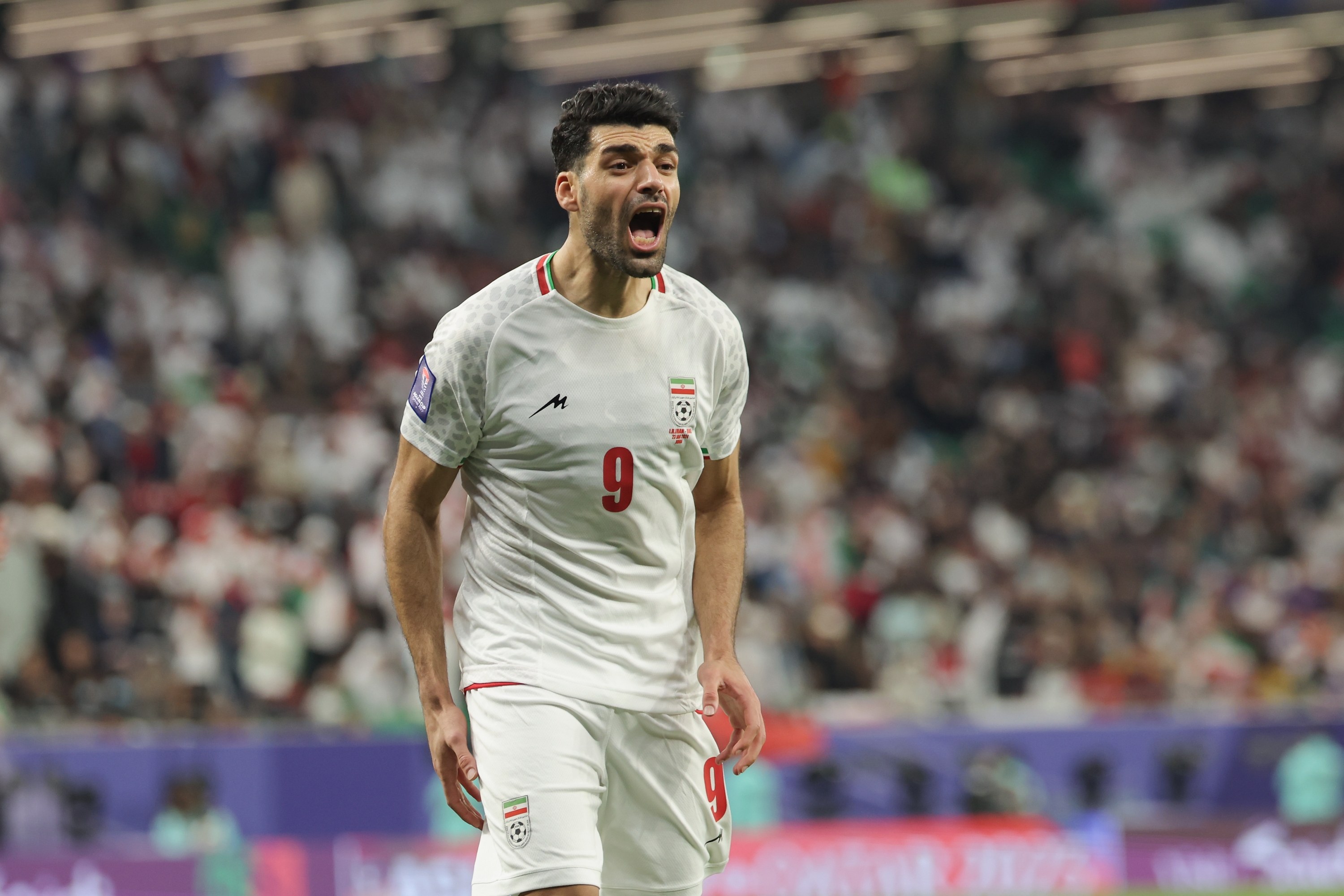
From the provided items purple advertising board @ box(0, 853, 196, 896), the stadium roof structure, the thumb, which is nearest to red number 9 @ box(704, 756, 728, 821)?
the thumb

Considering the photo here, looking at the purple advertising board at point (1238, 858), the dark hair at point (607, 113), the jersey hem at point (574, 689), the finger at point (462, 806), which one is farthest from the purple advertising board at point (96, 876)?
the dark hair at point (607, 113)

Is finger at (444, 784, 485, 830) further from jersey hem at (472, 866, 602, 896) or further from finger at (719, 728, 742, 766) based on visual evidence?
finger at (719, 728, 742, 766)

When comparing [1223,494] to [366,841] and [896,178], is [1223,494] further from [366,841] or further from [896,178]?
[366,841]

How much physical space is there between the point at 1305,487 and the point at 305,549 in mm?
8551

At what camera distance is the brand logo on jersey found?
13.3 feet

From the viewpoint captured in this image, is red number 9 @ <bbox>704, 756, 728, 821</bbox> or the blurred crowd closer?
red number 9 @ <bbox>704, 756, 728, 821</bbox>

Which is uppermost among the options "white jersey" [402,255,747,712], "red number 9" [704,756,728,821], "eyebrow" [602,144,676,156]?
"eyebrow" [602,144,676,156]

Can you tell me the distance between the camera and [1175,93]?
19969 millimetres

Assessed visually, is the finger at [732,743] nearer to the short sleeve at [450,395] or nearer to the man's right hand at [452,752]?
the man's right hand at [452,752]

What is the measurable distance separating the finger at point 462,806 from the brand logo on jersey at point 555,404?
85 cm

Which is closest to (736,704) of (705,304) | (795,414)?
(705,304)

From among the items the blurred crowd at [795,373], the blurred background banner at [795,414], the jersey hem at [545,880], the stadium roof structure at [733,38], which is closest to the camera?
the jersey hem at [545,880]

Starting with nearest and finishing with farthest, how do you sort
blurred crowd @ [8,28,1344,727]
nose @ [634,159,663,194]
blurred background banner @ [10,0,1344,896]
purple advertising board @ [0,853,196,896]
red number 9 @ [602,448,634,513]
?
nose @ [634,159,663,194]
red number 9 @ [602,448,634,513]
purple advertising board @ [0,853,196,896]
blurred background banner @ [10,0,1344,896]
blurred crowd @ [8,28,1344,727]

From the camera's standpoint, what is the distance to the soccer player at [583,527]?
401 centimetres
